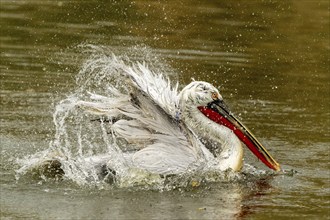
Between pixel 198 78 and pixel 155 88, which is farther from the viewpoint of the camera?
pixel 198 78

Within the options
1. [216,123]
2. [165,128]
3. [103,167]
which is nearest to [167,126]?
[165,128]

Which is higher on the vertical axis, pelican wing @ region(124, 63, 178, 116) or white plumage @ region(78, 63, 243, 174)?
pelican wing @ region(124, 63, 178, 116)

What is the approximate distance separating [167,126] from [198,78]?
13.3 ft

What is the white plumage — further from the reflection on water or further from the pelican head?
the reflection on water

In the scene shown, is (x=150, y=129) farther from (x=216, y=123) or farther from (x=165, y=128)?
(x=216, y=123)

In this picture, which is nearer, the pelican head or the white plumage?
the white plumage

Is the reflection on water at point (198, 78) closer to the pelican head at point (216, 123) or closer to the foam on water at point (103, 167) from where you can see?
the foam on water at point (103, 167)

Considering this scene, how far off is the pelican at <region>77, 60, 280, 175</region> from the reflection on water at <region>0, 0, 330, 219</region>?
31 cm

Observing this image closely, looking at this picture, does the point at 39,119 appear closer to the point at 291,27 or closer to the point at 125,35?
the point at 125,35

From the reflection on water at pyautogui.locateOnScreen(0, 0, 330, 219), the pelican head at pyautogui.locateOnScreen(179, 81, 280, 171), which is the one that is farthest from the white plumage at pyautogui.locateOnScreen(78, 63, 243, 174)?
the reflection on water at pyautogui.locateOnScreen(0, 0, 330, 219)

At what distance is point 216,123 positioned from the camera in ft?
29.5

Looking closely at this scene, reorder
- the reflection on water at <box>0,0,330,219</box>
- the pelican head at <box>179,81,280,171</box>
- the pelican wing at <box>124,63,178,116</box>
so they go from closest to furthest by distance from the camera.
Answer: the reflection on water at <box>0,0,330,219</box>
the pelican wing at <box>124,63,178,116</box>
the pelican head at <box>179,81,280,171</box>

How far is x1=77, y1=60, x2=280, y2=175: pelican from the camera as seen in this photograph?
8.55 m

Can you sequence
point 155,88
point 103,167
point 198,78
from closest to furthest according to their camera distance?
point 103,167 < point 155,88 < point 198,78
